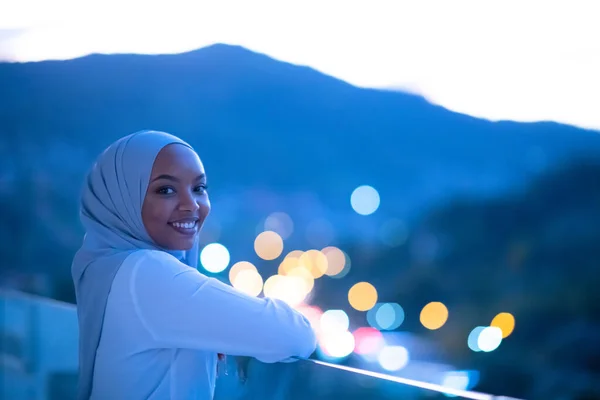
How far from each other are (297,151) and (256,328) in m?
5.28

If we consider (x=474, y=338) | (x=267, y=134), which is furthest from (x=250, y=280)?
(x=474, y=338)

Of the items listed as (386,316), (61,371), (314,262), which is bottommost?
(61,371)

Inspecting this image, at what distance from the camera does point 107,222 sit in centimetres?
96

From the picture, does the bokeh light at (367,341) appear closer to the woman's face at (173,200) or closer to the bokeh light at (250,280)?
the bokeh light at (250,280)

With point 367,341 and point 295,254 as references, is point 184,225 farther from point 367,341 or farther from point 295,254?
point 367,341

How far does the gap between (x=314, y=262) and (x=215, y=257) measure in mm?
1504

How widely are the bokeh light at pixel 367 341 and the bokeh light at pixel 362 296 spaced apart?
1.23ft

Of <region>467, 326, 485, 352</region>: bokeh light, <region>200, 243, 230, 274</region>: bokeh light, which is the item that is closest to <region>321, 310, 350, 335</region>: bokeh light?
<region>200, 243, 230, 274</region>: bokeh light

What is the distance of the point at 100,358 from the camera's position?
862 millimetres

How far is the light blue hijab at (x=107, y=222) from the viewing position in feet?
2.86

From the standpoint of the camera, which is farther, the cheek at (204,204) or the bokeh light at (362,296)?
the bokeh light at (362,296)

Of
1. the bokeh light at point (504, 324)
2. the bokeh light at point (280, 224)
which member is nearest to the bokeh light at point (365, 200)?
the bokeh light at point (280, 224)

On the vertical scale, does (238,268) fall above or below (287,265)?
below

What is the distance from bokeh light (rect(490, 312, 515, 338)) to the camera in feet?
30.6
